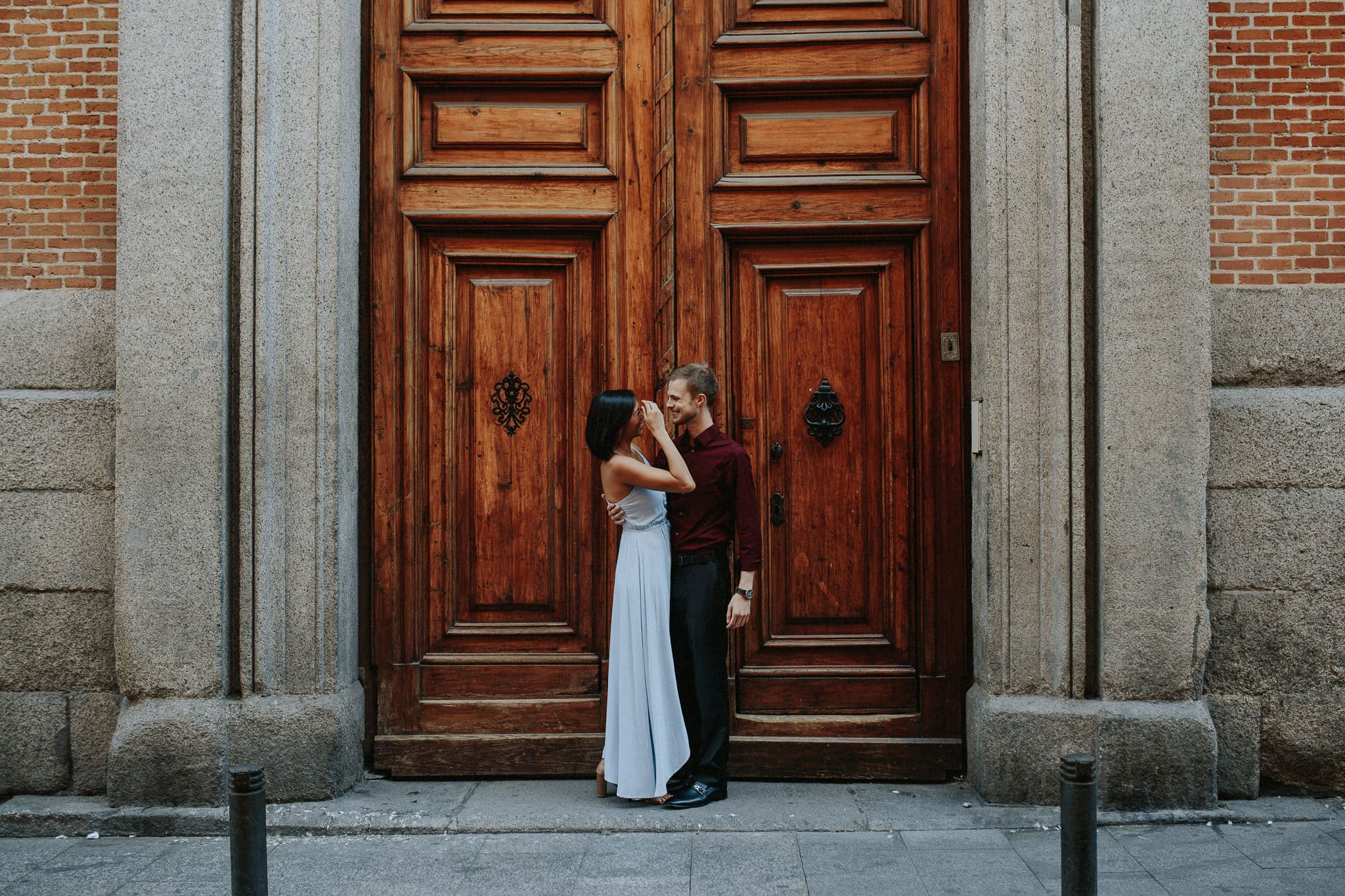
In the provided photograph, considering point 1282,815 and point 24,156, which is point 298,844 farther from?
point 1282,815

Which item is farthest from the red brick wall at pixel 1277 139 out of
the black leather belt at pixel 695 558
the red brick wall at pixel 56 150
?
the red brick wall at pixel 56 150

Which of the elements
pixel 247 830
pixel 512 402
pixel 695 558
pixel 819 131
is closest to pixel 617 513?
pixel 695 558

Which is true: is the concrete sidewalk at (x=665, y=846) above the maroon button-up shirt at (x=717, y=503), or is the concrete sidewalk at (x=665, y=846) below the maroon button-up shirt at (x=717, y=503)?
below

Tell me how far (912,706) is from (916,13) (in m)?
3.42

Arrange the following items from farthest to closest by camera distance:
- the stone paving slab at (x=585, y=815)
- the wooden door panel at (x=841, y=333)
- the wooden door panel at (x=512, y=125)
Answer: the wooden door panel at (x=512, y=125) → the wooden door panel at (x=841, y=333) → the stone paving slab at (x=585, y=815)

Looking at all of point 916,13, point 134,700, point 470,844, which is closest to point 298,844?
point 470,844

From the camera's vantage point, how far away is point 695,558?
4887 mm

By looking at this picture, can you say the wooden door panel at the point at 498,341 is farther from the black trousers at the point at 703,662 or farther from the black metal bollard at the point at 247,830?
the black metal bollard at the point at 247,830

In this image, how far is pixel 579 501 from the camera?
5.31 m

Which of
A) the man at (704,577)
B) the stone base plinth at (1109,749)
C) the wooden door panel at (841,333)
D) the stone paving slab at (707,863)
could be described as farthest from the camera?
the wooden door panel at (841,333)

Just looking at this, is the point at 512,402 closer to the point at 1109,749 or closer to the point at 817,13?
the point at 817,13

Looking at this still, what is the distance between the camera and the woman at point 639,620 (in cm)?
475

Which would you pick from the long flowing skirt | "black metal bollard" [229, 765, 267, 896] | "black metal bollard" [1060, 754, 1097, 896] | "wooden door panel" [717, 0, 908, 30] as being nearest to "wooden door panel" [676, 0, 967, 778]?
"wooden door panel" [717, 0, 908, 30]

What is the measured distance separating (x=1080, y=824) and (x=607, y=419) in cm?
259
